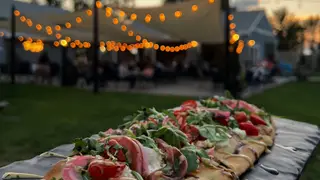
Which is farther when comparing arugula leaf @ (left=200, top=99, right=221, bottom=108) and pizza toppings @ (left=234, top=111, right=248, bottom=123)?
arugula leaf @ (left=200, top=99, right=221, bottom=108)

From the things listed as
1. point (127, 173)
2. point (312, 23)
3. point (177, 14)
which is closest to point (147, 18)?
point (177, 14)

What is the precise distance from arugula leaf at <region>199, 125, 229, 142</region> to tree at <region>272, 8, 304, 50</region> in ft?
137

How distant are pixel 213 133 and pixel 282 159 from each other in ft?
2.43

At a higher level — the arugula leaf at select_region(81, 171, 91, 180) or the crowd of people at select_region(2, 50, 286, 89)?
the crowd of people at select_region(2, 50, 286, 89)

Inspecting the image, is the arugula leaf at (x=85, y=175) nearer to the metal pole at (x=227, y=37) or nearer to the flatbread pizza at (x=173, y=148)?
the flatbread pizza at (x=173, y=148)

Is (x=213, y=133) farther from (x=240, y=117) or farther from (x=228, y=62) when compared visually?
(x=228, y=62)

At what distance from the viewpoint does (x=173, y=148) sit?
2.86 meters

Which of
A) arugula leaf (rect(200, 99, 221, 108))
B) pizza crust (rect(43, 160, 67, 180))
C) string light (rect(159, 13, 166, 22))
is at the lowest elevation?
pizza crust (rect(43, 160, 67, 180))

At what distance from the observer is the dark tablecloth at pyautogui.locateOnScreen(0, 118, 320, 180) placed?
318cm

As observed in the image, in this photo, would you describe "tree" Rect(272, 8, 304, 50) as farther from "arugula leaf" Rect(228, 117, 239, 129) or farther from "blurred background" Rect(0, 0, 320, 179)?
"arugula leaf" Rect(228, 117, 239, 129)

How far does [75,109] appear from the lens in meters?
10.2

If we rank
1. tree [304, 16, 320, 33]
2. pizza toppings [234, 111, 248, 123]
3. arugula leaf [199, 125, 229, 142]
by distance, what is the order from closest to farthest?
arugula leaf [199, 125, 229, 142] < pizza toppings [234, 111, 248, 123] < tree [304, 16, 320, 33]

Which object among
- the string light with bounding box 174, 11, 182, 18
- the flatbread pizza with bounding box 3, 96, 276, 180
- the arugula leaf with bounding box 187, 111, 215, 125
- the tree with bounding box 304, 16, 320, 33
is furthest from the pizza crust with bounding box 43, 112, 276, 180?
the tree with bounding box 304, 16, 320, 33

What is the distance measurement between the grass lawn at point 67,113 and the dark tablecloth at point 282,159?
20.1 inches
